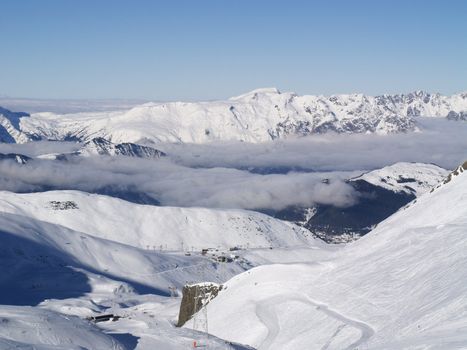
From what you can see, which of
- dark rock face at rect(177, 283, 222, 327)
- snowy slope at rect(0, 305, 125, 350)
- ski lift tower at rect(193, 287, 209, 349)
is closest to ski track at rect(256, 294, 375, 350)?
ski lift tower at rect(193, 287, 209, 349)

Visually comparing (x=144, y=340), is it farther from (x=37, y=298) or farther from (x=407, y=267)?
(x=37, y=298)

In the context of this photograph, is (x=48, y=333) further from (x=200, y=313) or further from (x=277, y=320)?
(x=200, y=313)

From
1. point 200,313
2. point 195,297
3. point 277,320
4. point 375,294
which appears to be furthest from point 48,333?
point 195,297

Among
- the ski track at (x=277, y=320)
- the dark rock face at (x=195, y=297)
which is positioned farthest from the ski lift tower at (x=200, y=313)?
the ski track at (x=277, y=320)

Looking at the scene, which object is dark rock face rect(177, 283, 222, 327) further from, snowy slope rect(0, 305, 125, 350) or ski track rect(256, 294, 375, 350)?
snowy slope rect(0, 305, 125, 350)

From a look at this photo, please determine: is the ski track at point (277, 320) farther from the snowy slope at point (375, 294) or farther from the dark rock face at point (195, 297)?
the dark rock face at point (195, 297)

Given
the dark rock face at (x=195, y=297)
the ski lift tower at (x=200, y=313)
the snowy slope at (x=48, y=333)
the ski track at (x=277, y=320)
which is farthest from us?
the dark rock face at (x=195, y=297)

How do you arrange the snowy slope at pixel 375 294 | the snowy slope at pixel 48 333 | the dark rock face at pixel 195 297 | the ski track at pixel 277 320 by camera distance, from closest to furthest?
the snowy slope at pixel 375 294 < the snowy slope at pixel 48 333 < the ski track at pixel 277 320 < the dark rock face at pixel 195 297
